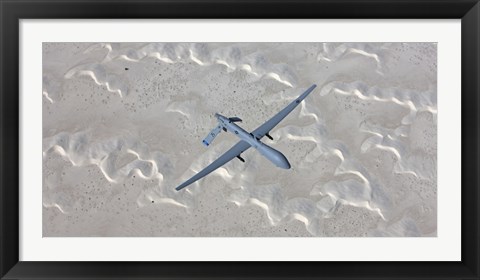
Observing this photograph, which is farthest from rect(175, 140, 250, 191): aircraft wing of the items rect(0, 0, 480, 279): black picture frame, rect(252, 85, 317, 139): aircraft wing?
rect(0, 0, 480, 279): black picture frame

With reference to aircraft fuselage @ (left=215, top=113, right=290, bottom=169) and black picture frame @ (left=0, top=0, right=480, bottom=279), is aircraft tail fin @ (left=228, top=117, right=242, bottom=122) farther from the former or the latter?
black picture frame @ (left=0, top=0, right=480, bottom=279)

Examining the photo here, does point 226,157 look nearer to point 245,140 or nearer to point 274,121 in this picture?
point 245,140

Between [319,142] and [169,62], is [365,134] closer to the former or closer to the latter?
[319,142]

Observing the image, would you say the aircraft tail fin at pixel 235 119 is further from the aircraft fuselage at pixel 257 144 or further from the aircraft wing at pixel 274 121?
the aircraft wing at pixel 274 121

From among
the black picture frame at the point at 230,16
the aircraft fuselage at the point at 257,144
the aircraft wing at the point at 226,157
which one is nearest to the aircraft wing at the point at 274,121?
the aircraft fuselage at the point at 257,144

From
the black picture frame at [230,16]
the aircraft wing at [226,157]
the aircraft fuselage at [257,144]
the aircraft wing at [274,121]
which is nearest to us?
the black picture frame at [230,16]

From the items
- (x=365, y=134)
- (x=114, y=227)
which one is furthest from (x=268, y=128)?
(x=114, y=227)

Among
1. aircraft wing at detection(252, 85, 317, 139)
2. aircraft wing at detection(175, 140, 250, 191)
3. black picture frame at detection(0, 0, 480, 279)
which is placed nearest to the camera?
black picture frame at detection(0, 0, 480, 279)
